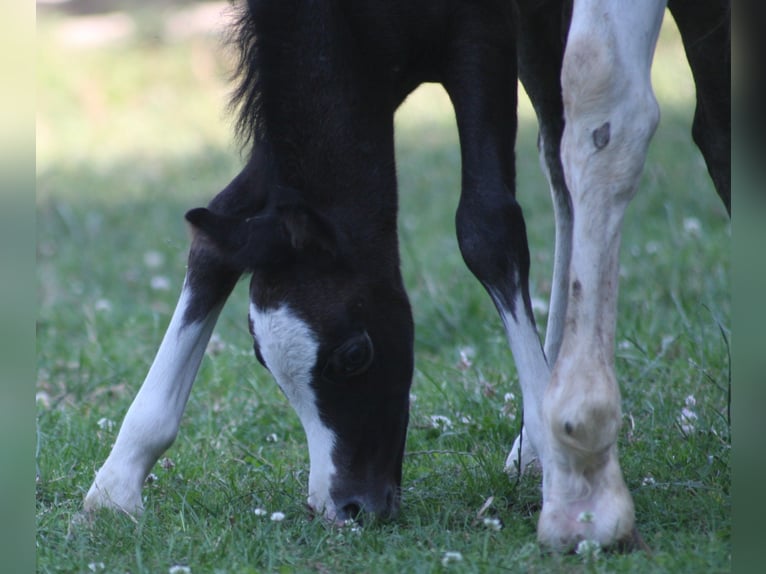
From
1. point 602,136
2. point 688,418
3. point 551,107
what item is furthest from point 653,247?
point 602,136

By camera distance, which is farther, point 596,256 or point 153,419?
point 153,419

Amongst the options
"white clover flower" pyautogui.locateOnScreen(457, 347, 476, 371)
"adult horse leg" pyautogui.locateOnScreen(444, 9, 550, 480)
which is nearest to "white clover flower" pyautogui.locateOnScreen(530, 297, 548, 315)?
"white clover flower" pyautogui.locateOnScreen(457, 347, 476, 371)

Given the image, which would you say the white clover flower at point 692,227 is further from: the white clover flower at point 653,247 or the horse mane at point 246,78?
the horse mane at point 246,78

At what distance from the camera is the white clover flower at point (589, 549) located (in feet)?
8.43

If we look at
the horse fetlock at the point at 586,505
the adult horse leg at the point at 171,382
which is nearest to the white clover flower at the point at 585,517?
the horse fetlock at the point at 586,505

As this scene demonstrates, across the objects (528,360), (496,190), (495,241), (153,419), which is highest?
(496,190)

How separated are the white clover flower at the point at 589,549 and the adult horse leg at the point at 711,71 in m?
1.68

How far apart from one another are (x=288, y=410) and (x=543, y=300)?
1.54 metres

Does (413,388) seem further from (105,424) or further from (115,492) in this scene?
(115,492)

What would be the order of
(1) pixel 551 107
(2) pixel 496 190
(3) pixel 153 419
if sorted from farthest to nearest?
(1) pixel 551 107 < (3) pixel 153 419 < (2) pixel 496 190

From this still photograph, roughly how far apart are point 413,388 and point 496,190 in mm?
1508

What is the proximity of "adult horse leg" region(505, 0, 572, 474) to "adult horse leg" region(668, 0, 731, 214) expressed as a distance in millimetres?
390

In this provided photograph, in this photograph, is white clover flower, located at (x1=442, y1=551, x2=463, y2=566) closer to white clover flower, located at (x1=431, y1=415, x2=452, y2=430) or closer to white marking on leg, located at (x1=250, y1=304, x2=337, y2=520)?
white marking on leg, located at (x1=250, y1=304, x2=337, y2=520)

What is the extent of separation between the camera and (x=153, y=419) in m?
3.35
